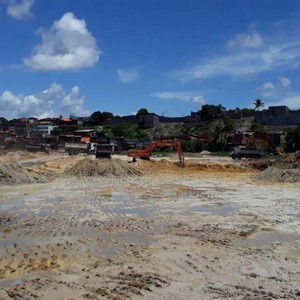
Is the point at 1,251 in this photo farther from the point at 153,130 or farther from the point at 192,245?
the point at 153,130

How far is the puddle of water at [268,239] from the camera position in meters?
13.9

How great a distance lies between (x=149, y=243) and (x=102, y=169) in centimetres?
2650

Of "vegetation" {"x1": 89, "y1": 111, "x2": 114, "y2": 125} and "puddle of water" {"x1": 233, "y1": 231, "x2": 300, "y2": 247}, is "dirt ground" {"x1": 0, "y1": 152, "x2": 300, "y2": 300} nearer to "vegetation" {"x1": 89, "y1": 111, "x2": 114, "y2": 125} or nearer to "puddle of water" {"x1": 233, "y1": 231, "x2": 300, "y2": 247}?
"puddle of water" {"x1": 233, "y1": 231, "x2": 300, "y2": 247}

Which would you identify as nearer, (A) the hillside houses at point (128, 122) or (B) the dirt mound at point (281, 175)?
(B) the dirt mound at point (281, 175)

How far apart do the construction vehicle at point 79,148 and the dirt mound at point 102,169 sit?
3627 cm

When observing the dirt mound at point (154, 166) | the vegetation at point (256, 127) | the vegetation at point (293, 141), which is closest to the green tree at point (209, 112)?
the vegetation at point (256, 127)

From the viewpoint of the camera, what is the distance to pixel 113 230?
629 inches

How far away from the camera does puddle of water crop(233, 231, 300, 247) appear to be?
13.9m

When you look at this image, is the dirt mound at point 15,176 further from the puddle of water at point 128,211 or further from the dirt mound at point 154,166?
the puddle of water at point 128,211

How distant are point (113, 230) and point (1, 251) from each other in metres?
4.25

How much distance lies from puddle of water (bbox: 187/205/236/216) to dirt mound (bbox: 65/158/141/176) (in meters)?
18.3

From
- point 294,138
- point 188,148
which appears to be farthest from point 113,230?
point 188,148

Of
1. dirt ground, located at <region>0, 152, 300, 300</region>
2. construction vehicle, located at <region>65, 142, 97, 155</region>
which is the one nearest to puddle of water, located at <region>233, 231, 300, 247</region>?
dirt ground, located at <region>0, 152, 300, 300</region>

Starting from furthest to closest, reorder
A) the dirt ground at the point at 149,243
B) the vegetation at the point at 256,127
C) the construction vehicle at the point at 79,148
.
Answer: the vegetation at the point at 256,127
the construction vehicle at the point at 79,148
the dirt ground at the point at 149,243
